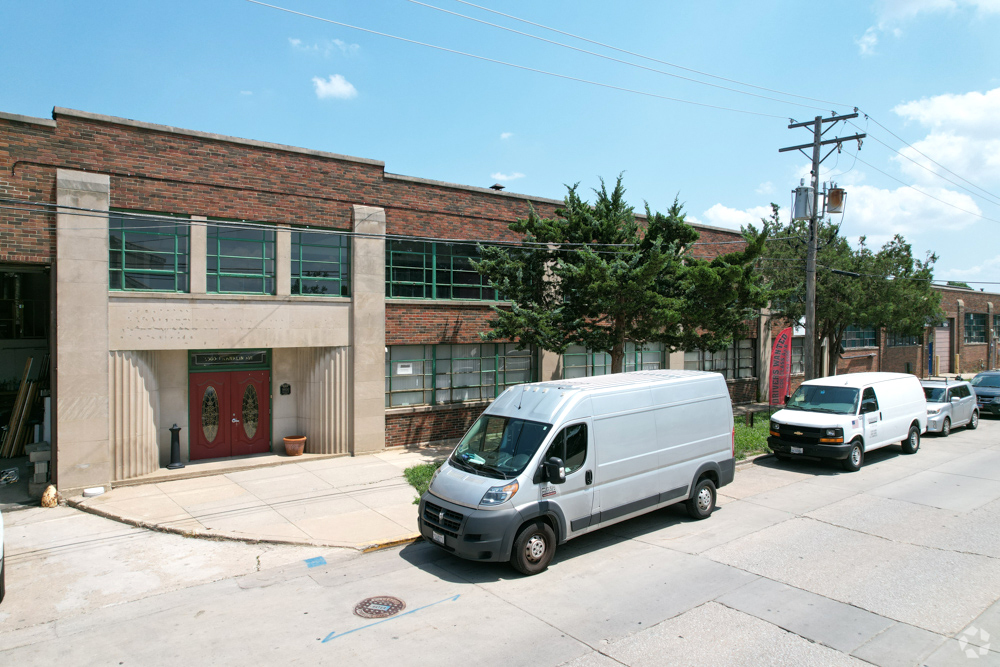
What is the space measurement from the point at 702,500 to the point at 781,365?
445 inches

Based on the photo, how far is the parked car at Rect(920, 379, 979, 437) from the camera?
18.1 metres

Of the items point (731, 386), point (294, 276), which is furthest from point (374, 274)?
point (731, 386)

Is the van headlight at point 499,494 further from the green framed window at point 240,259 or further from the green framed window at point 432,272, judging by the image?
the green framed window at point 240,259

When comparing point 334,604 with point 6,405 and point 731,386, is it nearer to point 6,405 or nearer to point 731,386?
point 6,405

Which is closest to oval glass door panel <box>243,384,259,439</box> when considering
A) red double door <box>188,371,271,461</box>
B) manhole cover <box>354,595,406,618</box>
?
red double door <box>188,371,271,461</box>

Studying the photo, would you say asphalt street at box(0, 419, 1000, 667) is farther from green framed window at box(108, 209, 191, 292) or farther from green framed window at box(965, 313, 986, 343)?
green framed window at box(965, 313, 986, 343)

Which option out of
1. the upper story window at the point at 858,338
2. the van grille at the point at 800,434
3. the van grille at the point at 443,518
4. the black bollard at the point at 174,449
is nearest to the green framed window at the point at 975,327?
the upper story window at the point at 858,338

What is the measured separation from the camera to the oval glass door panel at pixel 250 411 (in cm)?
1431

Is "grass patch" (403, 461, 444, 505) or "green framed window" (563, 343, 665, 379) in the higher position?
"green framed window" (563, 343, 665, 379)

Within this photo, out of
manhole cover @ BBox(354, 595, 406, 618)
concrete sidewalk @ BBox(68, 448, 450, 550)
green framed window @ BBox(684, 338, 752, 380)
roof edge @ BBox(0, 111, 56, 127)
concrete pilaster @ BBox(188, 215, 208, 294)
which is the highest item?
roof edge @ BBox(0, 111, 56, 127)

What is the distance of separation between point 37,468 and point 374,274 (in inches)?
301

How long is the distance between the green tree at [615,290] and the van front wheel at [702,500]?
4.80m

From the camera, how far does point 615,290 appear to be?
45.7 feet

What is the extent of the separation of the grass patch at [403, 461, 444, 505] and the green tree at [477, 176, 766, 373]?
372cm
